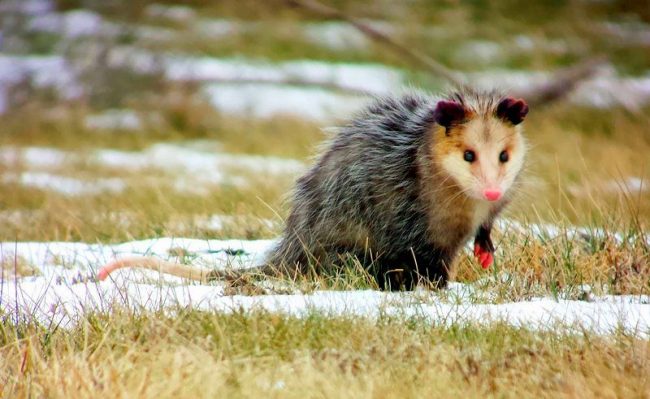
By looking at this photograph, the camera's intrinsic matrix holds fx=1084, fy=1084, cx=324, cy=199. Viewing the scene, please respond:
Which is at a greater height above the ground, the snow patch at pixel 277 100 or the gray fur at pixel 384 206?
the gray fur at pixel 384 206

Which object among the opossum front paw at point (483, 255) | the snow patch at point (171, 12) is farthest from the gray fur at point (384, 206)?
the snow patch at point (171, 12)

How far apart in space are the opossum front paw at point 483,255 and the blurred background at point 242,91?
2.61 ft

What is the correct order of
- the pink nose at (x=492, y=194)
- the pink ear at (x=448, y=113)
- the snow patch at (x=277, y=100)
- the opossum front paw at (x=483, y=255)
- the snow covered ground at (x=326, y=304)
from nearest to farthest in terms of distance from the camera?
the snow covered ground at (x=326, y=304), the pink nose at (x=492, y=194), the pink ear at (x=448, y=113), the opossum front paw at (x=483, y=255), the snow patch at (x=277, y=100)

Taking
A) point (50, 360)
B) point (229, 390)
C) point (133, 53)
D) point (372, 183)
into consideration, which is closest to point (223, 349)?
point (229, 390)

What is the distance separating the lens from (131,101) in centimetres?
1054

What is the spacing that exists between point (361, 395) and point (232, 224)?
2.62m

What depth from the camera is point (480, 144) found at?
13.0 ft

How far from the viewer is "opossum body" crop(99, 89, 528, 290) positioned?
13.1 feet

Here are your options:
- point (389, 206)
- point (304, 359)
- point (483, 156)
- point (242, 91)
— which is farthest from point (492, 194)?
point (242, 91)

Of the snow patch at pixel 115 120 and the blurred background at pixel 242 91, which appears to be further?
the snow patch at pixel 115 120

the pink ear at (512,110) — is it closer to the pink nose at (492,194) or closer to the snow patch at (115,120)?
the pink nose at (492,194)

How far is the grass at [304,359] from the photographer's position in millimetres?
2988

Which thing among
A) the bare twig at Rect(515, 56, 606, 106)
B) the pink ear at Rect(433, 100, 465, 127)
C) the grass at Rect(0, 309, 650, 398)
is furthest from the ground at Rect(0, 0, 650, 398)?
the pink ear at Rect(433, 100, 465, 127)

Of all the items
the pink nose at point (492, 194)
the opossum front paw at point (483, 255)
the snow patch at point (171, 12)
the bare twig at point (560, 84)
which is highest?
the pink nose at point (492, 194)
